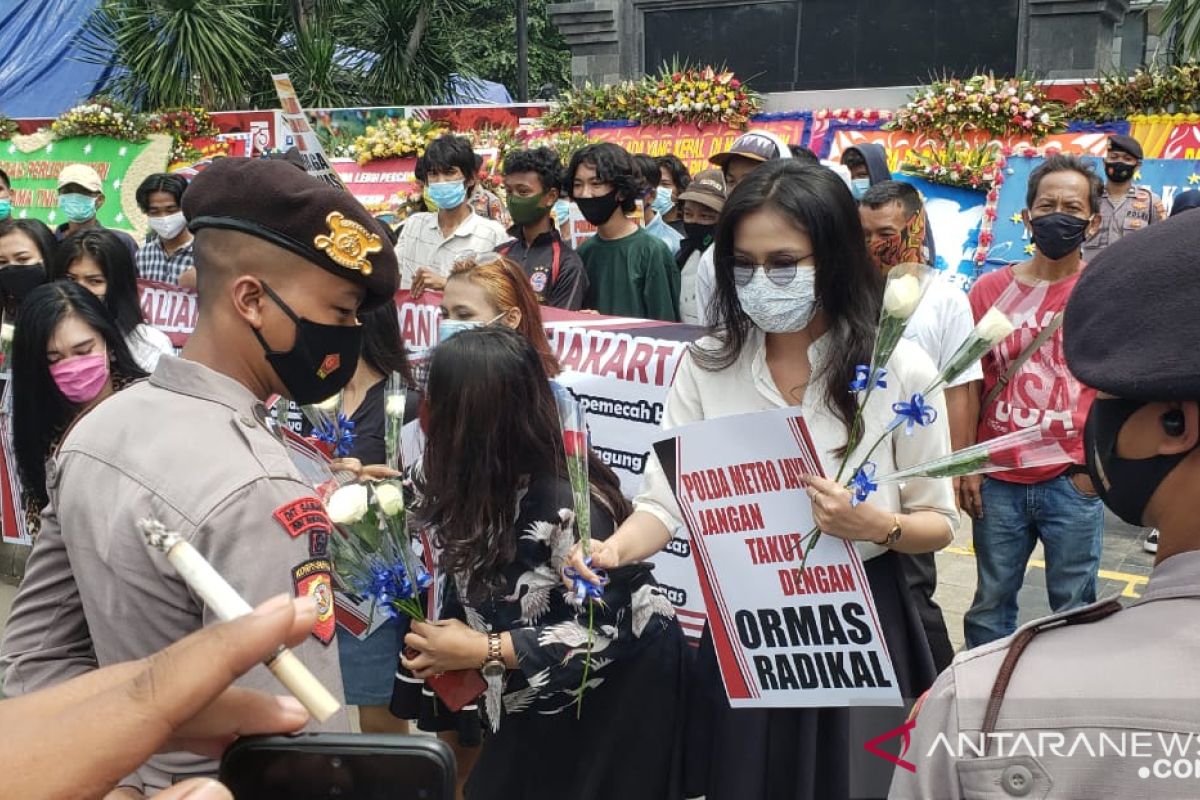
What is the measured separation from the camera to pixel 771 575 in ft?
8.15

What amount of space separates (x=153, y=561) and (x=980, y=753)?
1120mm

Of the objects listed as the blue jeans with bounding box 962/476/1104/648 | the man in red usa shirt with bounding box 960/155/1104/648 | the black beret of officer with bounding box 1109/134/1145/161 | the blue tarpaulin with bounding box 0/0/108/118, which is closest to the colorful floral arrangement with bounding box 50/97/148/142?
the blue tarpaulin with bounding box 0/0/108/118

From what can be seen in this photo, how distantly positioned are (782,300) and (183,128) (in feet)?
53.9

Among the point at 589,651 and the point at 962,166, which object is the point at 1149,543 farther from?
the point at 962,166

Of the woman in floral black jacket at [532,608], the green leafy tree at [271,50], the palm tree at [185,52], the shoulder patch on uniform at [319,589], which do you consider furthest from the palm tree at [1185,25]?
the palm tree at [185,52]

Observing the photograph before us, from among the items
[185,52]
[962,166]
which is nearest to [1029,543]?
[962,166]

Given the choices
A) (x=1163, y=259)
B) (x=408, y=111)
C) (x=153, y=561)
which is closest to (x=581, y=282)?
(x=153, y=561)

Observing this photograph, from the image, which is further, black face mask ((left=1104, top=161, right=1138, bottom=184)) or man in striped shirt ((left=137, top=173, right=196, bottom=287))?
black face mask ((left=1104, top=161, right=1138, bottom=184))

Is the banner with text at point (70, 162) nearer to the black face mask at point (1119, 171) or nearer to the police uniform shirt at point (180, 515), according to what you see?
the black face mask at point (1119, 171)

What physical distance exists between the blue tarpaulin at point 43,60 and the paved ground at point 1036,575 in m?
22.5

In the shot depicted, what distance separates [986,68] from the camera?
13.7 m

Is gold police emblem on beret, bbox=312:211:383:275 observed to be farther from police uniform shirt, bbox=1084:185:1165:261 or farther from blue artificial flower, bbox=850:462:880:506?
police uniform shirt, bbox=1084:185:1165:261

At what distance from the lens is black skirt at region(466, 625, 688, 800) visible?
8.52ft

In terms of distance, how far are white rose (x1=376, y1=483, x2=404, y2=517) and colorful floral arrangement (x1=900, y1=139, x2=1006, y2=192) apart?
9287 millimetres
